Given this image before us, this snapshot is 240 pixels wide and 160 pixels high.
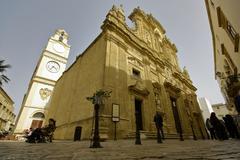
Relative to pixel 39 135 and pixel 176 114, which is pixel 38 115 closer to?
pixel 39 135

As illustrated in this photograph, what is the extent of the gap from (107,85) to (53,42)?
22639 mm

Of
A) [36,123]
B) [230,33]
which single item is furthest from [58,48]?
[230,33]

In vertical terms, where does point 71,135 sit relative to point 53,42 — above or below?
below

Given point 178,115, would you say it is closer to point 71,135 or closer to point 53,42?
point 71,135

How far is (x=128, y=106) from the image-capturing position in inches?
366

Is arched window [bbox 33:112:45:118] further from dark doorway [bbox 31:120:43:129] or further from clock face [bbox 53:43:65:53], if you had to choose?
clock face [bbox 53:43:65:53]

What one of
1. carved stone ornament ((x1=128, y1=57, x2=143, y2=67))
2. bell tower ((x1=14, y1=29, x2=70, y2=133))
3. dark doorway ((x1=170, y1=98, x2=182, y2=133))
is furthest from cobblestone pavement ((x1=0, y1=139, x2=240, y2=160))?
bell tower ((x1=14, y1=29, x2=70, y2=133))

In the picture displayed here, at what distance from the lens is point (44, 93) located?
21.9m

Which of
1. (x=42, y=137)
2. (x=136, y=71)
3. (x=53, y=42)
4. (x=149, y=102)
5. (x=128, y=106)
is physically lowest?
(x=42, y=137)

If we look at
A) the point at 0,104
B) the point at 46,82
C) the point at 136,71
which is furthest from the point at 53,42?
the point at 136,71

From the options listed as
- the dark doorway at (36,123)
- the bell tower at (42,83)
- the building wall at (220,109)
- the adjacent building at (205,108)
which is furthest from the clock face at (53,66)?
the building wall at (220,109)

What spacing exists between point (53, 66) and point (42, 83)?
12.7 feet

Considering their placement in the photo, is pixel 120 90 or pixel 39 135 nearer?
pixel 39 135

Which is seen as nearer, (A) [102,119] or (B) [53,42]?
(A) [102,119]
